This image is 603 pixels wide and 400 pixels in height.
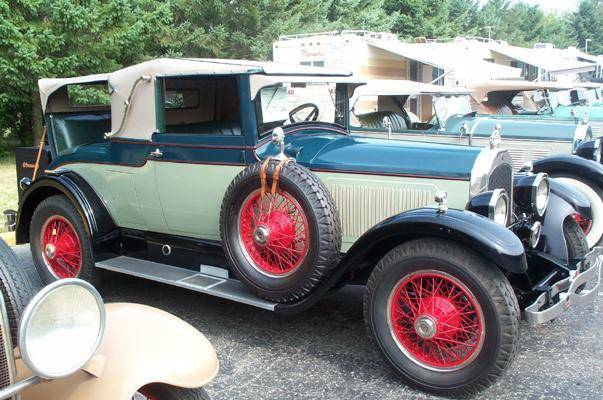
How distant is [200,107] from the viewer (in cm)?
484

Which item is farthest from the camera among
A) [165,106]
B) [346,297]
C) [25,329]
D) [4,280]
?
[346,297]

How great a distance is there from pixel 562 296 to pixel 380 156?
1.34 meters

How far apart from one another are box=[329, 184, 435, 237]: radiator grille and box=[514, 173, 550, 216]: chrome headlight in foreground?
0.68m

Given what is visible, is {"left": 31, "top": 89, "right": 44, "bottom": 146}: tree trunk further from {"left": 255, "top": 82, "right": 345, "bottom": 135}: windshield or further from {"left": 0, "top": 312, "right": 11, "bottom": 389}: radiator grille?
{"left": 0, "top": 312, "right": 11, "bottom": 389}: radiator grille

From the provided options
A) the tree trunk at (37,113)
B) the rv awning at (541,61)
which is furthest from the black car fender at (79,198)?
the rv awning at (541,61)

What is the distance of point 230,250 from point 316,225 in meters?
0.68

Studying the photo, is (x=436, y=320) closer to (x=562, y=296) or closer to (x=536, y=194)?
(x=562, y=296)

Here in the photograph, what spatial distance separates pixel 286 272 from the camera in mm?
3697

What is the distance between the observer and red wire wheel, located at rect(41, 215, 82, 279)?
4.77m

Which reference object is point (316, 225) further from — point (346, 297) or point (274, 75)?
point (346, 297)

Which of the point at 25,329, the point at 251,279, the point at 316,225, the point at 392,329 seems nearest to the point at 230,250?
the point at 251,279

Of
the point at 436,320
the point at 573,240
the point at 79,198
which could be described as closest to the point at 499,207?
the point at 436,320

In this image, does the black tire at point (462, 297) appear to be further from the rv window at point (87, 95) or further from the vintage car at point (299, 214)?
the rv window at point (87, 95)

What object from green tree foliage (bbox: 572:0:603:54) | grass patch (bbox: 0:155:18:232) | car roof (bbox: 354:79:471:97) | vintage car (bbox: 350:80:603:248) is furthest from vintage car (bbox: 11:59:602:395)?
green tree foliage (bbox: 572:0:603:54)
